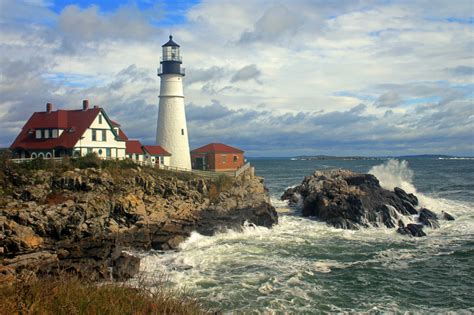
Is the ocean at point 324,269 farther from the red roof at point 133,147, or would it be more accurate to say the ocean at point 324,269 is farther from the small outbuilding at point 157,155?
the red roof at point 133,147

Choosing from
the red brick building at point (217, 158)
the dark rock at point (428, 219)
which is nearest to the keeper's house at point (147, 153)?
the red brick building at point (217, 158)

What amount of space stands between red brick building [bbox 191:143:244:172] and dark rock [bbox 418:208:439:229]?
17.4 m

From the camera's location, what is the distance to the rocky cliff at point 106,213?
18.7 metres

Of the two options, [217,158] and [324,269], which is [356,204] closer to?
[324,269]

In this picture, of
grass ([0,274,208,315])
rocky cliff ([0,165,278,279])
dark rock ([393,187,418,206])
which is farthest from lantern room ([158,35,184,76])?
grass ([0,274,208,315])

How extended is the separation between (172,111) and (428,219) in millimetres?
20477

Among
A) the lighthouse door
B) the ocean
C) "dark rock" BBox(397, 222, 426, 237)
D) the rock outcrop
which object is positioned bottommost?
the ocean

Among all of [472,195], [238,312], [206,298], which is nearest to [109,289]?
[238,312]

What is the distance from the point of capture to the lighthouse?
36.6 m

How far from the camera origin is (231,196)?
31.1m

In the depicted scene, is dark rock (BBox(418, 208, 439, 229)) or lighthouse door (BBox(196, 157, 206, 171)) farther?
lighthouse door (BBox(196, 157, 206, 171))

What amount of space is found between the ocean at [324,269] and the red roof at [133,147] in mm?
13520

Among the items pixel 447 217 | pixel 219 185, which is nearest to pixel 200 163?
pixel 219 185

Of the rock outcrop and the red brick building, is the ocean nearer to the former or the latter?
the rock outcrop
